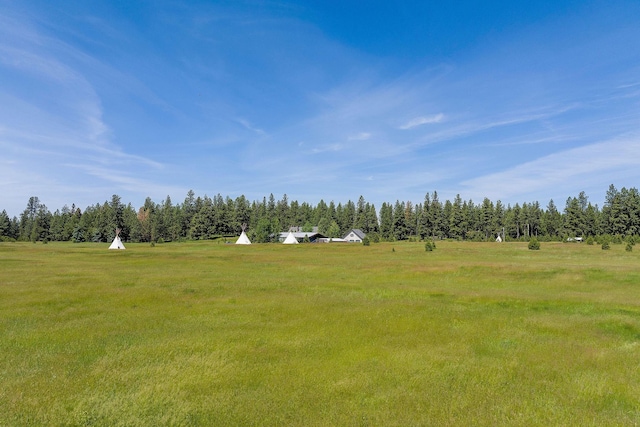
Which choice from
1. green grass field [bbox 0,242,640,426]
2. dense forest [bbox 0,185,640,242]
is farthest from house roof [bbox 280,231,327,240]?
green grass field [bbox 0,242,640,426]

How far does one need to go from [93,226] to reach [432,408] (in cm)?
16928

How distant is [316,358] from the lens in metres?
12.4

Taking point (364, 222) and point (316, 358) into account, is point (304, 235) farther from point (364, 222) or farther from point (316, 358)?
point (316, 358)

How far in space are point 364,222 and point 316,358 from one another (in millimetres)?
171986

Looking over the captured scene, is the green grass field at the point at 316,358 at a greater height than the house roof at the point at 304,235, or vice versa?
the house roof at the point at 304,235

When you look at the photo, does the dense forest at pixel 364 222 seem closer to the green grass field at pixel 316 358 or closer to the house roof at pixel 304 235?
the house roof at pixel 304 235

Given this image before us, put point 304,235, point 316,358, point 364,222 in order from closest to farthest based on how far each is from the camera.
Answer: point 316,358 < point 304,235 < point 364,222

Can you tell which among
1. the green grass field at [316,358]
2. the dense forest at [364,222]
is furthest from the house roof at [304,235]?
the green grass field at [316,358]

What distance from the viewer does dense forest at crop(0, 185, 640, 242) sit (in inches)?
5394

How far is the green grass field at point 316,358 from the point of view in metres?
8.66

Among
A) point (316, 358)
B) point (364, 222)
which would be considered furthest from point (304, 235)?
point (316, 358)

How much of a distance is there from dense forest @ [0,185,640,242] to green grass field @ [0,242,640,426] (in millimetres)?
105759

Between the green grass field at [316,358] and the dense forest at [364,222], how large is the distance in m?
106

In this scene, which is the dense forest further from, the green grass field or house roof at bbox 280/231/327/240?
the green grass field
